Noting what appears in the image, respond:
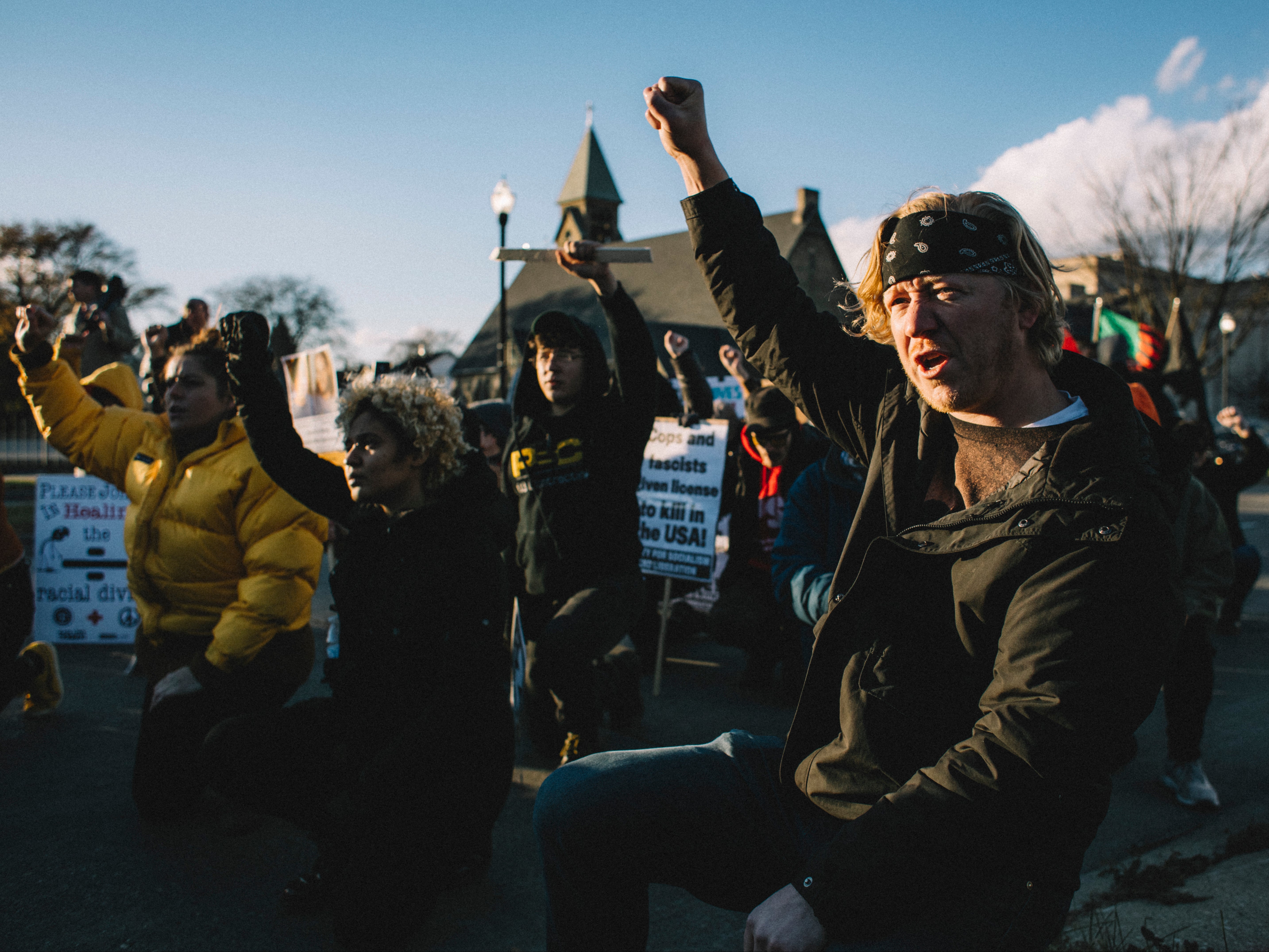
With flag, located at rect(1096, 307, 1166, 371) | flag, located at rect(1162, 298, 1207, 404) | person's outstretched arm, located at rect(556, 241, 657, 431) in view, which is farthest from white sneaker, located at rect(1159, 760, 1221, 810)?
person's outstretched arm, located at rect(556, 241, 657, 431)

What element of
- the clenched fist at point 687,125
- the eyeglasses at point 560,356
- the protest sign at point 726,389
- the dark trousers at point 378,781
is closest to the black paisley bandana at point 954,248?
the clenched fist at point 687,125

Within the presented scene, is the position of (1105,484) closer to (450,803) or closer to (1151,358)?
(450,803)

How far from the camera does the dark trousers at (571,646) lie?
13.1 feet

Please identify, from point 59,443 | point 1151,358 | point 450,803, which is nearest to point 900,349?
point 450,803

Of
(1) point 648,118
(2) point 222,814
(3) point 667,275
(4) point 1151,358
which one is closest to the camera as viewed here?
(1) point 648,118

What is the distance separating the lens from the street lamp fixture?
3131 centimetres

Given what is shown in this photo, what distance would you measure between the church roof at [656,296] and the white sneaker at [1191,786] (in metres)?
33.0

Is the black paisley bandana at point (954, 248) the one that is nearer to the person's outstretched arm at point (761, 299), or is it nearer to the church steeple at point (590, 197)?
the person's outstretched arm at point (761, 299)

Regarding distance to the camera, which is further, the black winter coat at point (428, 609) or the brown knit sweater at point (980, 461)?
the black winter coat at point (428, 609)

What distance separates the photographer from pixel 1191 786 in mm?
3963

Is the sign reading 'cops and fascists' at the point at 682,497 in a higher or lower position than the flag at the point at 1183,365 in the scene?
lower

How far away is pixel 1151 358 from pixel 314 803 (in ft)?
19.8

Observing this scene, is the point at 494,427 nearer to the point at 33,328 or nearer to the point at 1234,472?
the point at 33,328

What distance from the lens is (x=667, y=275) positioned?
49312 mm
